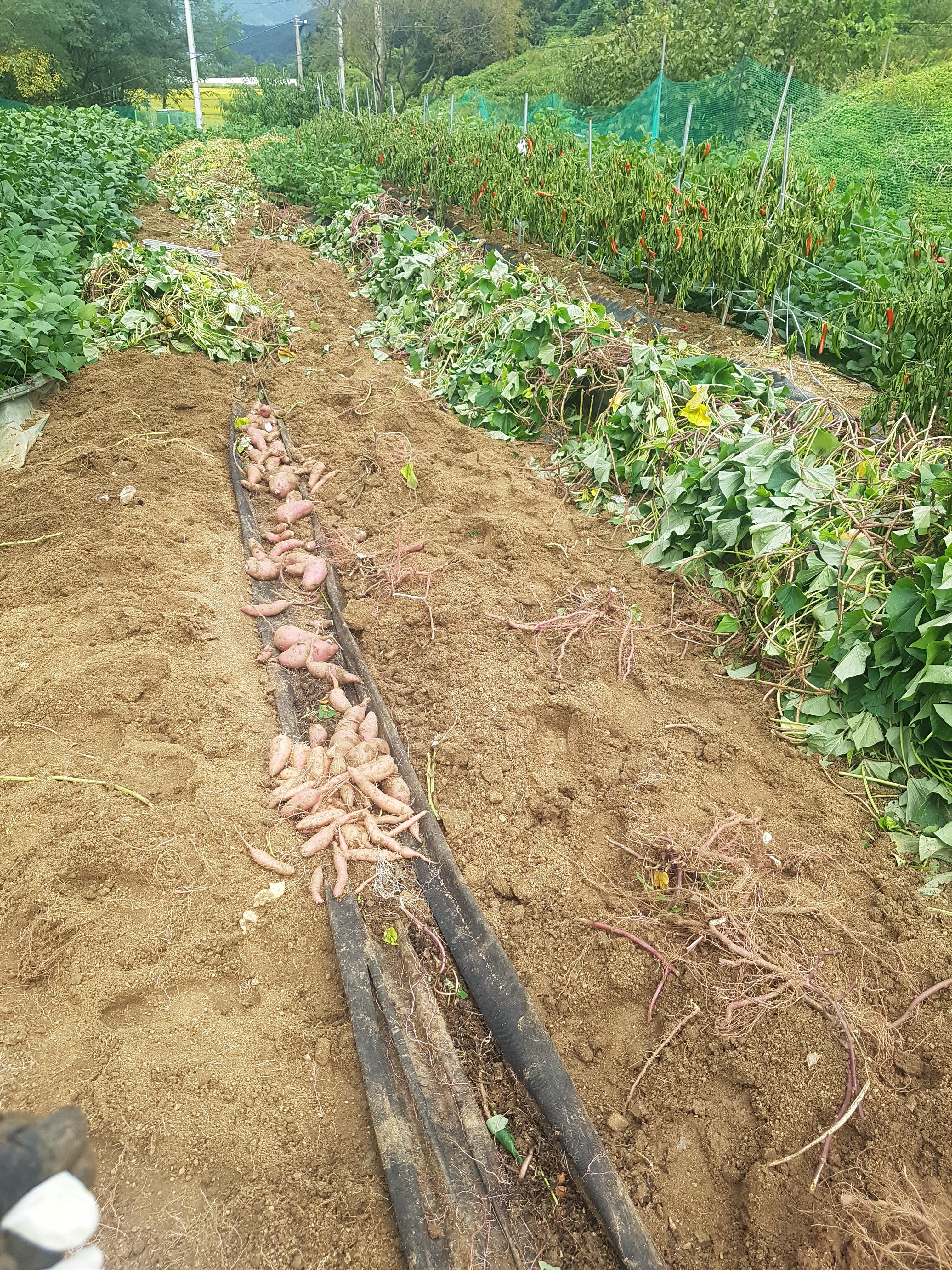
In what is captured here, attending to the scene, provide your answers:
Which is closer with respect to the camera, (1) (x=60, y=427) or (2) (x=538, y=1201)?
(2) (x=538, y=1201)

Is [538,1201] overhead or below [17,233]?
below

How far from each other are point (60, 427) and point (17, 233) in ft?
7.25

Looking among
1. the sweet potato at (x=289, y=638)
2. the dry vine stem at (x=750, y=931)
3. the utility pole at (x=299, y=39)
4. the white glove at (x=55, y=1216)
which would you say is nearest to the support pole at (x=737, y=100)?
the sweet potato at (x=289, y=638)

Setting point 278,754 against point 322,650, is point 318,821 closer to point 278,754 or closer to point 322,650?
point 278,754

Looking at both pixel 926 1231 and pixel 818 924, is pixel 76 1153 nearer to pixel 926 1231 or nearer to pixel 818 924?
pixel 926 1231

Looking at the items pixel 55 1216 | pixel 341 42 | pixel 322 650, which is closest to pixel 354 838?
pixel 322 650

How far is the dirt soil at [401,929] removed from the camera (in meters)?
1.79

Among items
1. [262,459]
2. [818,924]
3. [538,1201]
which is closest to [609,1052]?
[538,1201]

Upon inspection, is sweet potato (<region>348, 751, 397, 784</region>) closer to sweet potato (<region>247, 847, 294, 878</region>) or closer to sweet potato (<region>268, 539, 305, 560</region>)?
sweet potato (<region>247, 847, 294, 878</region>)

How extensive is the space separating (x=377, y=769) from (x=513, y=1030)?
1050mm

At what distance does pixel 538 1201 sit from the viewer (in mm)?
1874

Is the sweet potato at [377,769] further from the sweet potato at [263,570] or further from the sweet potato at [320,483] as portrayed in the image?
the sweet potato at [320,483]

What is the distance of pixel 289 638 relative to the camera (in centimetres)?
344

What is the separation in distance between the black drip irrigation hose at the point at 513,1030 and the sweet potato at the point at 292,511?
1756 millimetres
